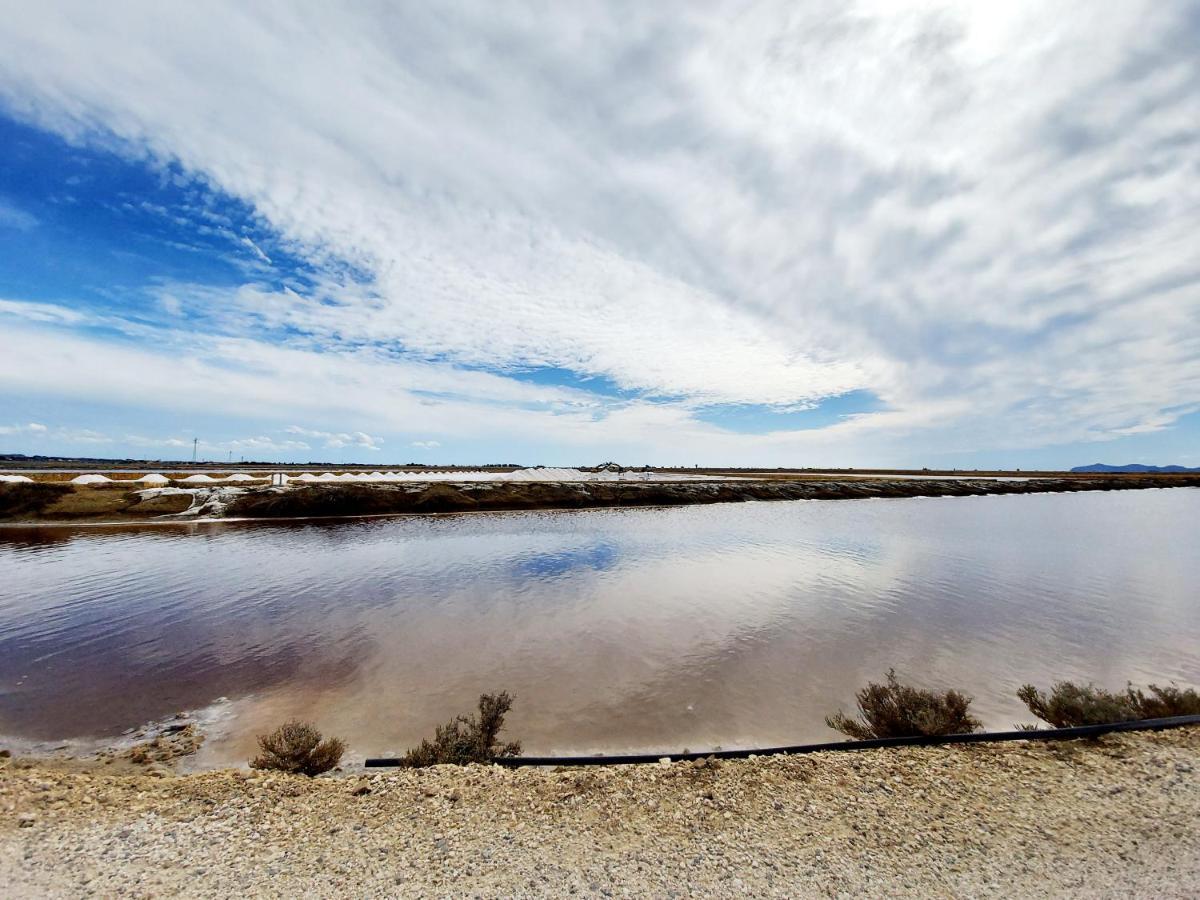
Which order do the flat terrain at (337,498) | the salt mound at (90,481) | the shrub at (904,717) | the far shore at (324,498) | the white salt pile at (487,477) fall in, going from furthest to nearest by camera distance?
the white salt pile at (487,477) < the salt mound at (90,481) < the flat terrain at (337,498) < the far shore at (324,498) < the shrub at (904,717)

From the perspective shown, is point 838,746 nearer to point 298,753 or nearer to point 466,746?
point 466,746

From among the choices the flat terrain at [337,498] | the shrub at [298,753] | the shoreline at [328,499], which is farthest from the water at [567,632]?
the flat terrain at [337,498]

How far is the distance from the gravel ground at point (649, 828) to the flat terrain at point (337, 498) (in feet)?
147

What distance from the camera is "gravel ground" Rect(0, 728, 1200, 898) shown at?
488 centimetres

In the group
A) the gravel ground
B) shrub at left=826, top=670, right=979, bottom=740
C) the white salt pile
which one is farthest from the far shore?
shrub at left=826, top=670, right=979, bottom=740

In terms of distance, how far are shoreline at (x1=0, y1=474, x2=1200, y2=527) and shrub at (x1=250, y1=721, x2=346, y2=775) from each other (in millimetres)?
43933

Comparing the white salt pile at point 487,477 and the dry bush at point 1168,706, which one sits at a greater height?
the white salt pile at point 487,477

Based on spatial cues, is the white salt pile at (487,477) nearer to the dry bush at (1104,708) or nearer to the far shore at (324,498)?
the far shore at (324,498)

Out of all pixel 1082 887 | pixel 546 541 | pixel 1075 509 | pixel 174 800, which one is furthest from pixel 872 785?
pixel 1075 509

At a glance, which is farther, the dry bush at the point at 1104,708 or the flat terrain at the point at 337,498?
the flat terrain at the point at 337,498

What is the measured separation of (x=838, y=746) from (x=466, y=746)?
6095 mm

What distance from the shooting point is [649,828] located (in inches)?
226

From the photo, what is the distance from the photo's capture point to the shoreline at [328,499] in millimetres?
40969

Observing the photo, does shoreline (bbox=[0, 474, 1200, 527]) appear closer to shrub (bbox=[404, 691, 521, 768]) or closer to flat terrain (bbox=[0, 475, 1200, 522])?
flat terrain (bbox=[0, 475, 1200, 522])
